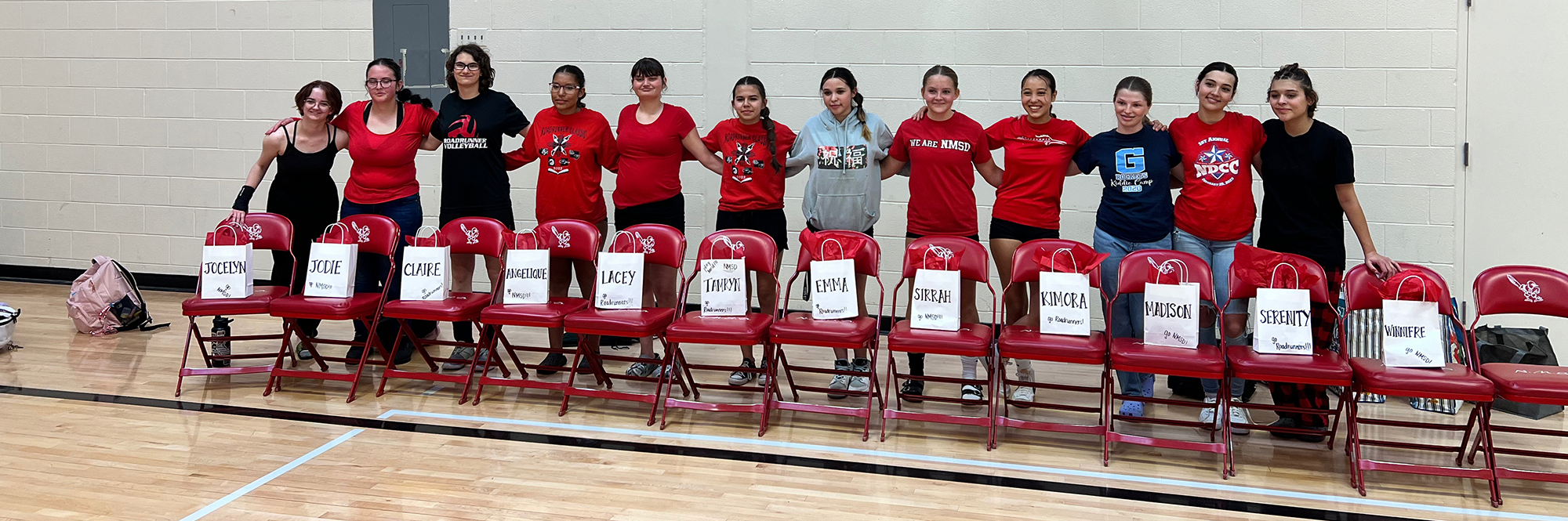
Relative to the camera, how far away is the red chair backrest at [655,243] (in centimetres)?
453

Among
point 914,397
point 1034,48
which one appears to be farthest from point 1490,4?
point 914,397

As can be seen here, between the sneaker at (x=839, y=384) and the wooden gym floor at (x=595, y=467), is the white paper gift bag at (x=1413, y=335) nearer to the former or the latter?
the wooden gym floor at (x=595, y=467)

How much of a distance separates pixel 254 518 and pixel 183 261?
4942 millimetres

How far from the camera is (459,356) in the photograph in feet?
16.4

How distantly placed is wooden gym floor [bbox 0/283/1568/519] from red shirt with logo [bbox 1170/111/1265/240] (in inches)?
32.6

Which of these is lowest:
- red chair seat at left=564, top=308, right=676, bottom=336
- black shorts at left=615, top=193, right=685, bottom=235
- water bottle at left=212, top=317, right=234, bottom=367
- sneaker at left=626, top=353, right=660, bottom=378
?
sneaker at left=626, top=353, right=660, bottom=378

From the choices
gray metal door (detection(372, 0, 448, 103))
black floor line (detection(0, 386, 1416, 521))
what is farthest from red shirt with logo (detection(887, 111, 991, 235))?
gray metal door (detection(372, 0, 448, 103))

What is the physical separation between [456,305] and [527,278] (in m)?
0.37

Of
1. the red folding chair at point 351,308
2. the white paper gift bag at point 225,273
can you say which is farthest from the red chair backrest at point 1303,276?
the white paper gift bag at point 225,273

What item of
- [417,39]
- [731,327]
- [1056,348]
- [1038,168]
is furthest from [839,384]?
[417,39]

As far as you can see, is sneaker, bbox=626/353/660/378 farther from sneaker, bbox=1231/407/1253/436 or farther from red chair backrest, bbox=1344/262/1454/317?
red chair backrest, bbox=1344/262/1454/317

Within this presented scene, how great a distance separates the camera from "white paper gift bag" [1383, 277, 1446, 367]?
137 inches

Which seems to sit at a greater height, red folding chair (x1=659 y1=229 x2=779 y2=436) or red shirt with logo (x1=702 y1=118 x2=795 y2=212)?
red shirt with logo (x1=702 y1=118 x2=795 y2=212)

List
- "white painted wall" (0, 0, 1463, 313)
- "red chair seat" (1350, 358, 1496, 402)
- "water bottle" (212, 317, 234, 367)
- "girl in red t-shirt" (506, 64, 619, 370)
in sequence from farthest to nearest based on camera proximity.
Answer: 1. "white painted wall" (0, 0, 1463, 313)
2. "water bottle" (212, 317, 234, 367)
3. "girl in red t-shirt" (506, 64, 619, 370)
4. "red chair seat" (1350, 358, 1496, 402)
